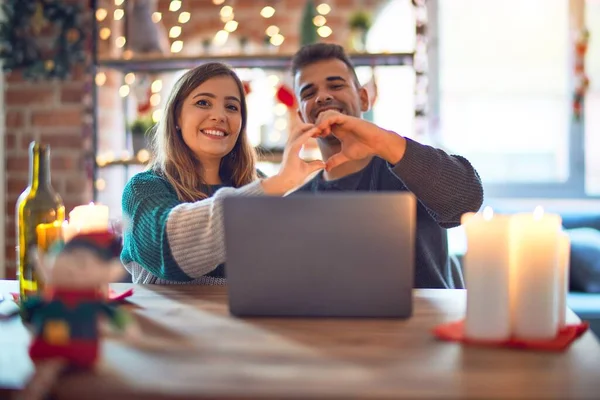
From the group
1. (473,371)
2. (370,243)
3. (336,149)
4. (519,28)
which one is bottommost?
(473,371)

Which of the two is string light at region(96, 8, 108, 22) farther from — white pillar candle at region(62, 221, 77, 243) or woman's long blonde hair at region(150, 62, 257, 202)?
white pillar candle at region(62, 221, 77, 243)

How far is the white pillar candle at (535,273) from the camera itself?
886 millimetres

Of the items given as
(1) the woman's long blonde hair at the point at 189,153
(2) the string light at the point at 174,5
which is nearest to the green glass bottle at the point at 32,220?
(1) the woman's long blonde hair at the point at 189,153

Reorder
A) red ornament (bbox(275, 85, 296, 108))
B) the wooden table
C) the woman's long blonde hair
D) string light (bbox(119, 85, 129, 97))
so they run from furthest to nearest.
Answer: string light (bbox(119, 85, 129, 97)) < red ornament (bbox(275, 85, 296, 108)) < the woman's long blonde hair < the wooden table

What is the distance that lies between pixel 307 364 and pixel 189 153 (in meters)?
1.08

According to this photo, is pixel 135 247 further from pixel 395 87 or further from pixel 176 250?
pixel 395 87

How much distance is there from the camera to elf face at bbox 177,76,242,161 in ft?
5.71

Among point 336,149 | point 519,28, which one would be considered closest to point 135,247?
point 336,149

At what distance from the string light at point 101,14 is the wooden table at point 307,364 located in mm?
2443

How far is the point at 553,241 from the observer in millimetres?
885

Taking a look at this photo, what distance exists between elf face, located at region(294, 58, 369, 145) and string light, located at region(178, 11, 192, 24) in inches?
59.4

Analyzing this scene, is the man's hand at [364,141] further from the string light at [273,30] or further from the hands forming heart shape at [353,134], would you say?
the string light at [273,30]

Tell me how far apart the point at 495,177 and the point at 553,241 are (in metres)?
2.71

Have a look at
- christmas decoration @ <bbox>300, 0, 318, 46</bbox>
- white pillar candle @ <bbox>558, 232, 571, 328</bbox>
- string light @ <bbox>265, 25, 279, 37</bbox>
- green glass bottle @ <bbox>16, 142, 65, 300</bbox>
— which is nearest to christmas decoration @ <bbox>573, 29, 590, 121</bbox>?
christmas decoration @ <bbox>300, 0, 318, 46</bbox>
